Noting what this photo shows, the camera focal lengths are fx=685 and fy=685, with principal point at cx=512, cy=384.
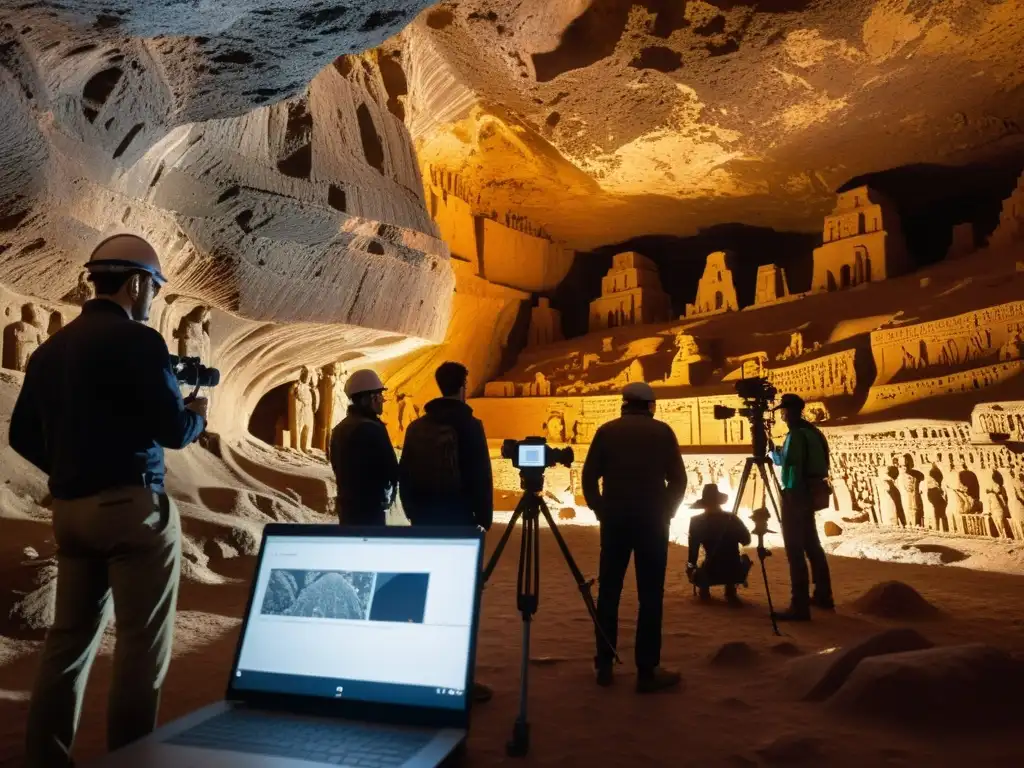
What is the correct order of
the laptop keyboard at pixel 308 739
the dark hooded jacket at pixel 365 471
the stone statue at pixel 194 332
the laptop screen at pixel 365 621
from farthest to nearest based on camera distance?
the stone statue at pixel 194 332 < the dark hooded jacket at pixel 365 471 < the laptop screen at pixel 365 621 < the laptop keyboard at pixel 308 739

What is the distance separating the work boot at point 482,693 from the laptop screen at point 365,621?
5.48 ft

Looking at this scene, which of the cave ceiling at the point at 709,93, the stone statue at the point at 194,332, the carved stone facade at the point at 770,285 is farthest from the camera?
the carved stone facade at the point at 770,285

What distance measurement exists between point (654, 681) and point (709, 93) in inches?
549

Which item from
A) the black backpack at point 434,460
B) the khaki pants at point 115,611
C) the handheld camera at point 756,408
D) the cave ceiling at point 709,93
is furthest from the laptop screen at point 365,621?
the cave ceiling at point 709,93

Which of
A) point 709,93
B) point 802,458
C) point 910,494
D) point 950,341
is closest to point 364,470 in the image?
point 802,458

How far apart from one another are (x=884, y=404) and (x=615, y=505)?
11.9 metres

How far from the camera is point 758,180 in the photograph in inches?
795

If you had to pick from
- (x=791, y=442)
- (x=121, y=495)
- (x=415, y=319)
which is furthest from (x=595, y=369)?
(x=121, y=495)

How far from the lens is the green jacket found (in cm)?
557

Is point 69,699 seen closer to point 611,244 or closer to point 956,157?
point 956,157

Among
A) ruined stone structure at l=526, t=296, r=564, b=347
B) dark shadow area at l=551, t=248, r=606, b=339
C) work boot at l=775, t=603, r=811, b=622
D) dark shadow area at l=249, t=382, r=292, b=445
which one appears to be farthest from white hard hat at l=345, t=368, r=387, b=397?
dark shadow area at l=551, t=248, r=606, b=339

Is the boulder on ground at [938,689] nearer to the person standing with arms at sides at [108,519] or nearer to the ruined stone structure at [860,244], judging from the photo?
the person standing with arms at sides at [108,519]

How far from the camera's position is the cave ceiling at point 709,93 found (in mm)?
12367

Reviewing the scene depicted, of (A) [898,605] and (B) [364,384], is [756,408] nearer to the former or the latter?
(A) [898,605]
